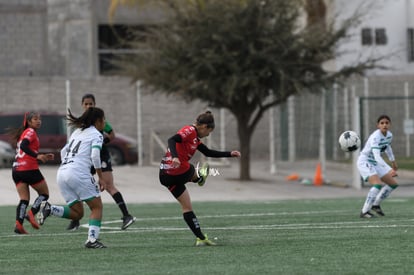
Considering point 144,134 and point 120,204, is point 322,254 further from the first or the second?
point 144,134

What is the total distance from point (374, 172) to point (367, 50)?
2561cm

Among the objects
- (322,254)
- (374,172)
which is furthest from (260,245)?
(374,172)

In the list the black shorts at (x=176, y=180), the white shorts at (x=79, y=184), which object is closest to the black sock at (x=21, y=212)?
the white shorts at (x=79, y=184)

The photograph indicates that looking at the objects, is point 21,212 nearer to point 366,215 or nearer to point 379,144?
point 366,215

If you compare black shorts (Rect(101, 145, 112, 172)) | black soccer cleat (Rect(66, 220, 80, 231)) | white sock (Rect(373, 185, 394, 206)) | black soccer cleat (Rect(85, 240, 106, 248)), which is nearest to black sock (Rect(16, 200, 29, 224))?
black soccer cleat (Rect(66, 220, 80, 231))

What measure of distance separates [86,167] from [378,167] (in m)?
7.08

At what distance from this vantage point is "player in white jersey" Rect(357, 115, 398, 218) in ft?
64.5

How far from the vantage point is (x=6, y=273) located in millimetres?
12133

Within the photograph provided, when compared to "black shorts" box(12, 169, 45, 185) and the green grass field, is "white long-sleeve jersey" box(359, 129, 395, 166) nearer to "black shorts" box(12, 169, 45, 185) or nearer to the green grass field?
the green grass field

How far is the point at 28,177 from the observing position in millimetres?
17625

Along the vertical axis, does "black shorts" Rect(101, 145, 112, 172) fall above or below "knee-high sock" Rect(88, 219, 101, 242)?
above

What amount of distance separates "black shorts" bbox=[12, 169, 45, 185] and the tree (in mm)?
13673

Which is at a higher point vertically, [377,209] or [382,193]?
[382,193]

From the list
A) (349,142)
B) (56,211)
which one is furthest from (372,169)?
(56,211)
